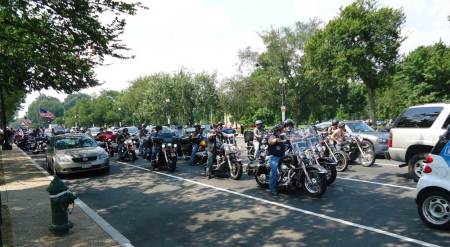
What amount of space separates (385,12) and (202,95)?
28.9 meters

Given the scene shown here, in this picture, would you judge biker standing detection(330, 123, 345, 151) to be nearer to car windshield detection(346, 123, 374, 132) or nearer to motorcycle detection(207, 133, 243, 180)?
car windshield detection(346, 123, 374, 132)

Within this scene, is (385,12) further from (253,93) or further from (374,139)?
(374,139)

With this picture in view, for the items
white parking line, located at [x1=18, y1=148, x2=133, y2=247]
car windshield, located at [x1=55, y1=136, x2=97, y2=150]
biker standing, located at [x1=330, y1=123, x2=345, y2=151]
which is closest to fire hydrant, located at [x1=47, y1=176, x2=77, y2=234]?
white parking line, located at [x1=18, y1=148, x2=133, y2=247]

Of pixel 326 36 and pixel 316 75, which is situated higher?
pixel 326 36

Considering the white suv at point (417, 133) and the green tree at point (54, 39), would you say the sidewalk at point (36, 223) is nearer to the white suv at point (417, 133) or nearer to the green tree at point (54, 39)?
the green tree at point (54, 39)

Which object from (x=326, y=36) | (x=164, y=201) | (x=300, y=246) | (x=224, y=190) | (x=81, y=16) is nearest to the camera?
(x=300, y=246)

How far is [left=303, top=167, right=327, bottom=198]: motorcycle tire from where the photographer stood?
9023mm

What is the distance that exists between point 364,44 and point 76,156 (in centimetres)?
3498

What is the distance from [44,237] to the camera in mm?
6648

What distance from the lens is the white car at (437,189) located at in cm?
624

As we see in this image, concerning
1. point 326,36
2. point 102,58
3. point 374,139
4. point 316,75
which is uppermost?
point 326,36

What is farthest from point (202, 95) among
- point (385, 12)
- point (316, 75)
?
point (385, 12)

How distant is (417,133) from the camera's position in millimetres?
10617

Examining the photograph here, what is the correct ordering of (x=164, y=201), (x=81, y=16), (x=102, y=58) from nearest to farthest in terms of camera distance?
(x=164, y=201)
(x=81, y=16)
(x=102, y=58)
